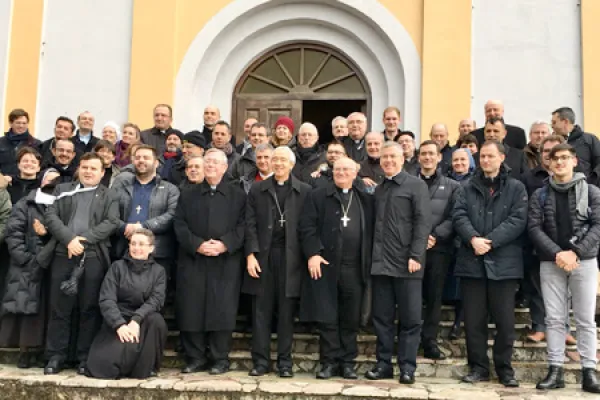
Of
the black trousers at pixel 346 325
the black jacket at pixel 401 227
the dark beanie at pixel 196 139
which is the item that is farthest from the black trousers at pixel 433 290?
the dark beanie at pixel 196 139

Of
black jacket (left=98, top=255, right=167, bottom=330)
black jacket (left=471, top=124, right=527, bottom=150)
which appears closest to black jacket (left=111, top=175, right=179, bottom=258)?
black jacket (left=98, top=255, right=167, bottom=330)

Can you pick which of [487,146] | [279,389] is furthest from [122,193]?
[487,146]

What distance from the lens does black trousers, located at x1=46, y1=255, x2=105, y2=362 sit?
5.63m

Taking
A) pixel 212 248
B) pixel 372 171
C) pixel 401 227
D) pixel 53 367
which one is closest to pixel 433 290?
pixel 401 227

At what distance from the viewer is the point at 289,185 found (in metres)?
5.75

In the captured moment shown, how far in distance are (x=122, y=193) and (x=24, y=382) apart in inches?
72.5

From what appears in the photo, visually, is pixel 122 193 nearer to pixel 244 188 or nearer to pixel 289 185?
pixel 244 188

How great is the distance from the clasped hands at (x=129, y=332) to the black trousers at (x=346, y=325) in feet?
5.17

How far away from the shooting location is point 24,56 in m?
9.71

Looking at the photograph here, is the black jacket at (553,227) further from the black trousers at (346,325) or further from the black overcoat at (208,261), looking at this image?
the black overcoat at (208,261)

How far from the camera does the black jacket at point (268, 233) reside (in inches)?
220

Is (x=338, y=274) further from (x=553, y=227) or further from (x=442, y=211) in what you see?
(x=553, y=227)

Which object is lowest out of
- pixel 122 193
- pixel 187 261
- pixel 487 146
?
pixel 187 261

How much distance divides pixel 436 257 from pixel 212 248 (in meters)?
2.01
